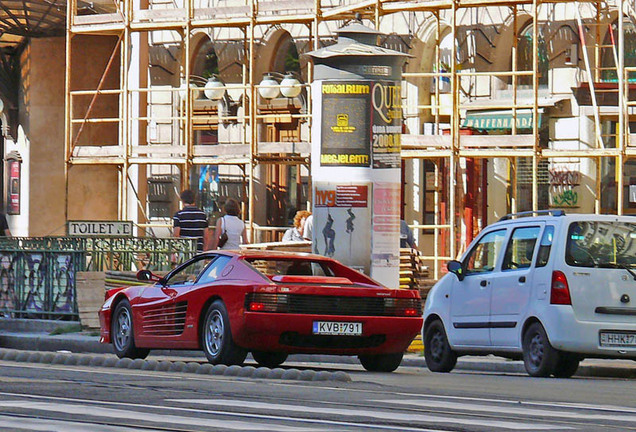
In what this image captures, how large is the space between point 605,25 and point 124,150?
10309 millimetres

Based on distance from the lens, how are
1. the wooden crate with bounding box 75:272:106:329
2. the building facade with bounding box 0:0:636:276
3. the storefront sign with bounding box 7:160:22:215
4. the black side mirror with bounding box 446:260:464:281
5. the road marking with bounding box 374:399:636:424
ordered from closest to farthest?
the road marking with bounding box 374:399:636:424 < the black side mirror with bounding box 446:260:464:281 < the wooden crate with bounding box 75:272:106:329 < the building facade with bounding box 0:0:636:276 < the storefront sign with bounding box 7:160:22:215

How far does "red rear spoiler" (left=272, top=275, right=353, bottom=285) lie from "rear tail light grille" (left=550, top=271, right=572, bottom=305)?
193 cm

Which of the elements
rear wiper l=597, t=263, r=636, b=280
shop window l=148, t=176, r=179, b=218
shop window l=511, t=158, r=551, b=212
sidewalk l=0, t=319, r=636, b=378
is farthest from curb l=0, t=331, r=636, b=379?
shop window l=148, t=176, r=179, b=218

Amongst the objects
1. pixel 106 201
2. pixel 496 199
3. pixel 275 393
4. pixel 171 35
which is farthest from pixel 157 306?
pixel 106 201

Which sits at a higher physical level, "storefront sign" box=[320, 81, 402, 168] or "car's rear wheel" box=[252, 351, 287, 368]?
"storefront sign" box=[320, 81, 402, 168]

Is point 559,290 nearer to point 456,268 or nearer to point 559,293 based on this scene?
point 559,293

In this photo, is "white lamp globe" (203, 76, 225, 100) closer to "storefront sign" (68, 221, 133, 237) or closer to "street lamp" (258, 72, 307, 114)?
"street lamp" (258, 72, 307, 114)

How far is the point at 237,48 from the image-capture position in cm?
3428

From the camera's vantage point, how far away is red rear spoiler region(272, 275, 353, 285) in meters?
15.2

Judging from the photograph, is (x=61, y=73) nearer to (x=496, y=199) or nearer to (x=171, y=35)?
(x=171, y=35)

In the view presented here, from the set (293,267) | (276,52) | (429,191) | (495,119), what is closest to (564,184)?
(495,119)

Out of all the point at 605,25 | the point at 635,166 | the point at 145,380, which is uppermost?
the point at 605,25

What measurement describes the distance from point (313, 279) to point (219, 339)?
3.43ft

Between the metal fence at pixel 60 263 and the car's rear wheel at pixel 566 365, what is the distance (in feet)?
26.3
